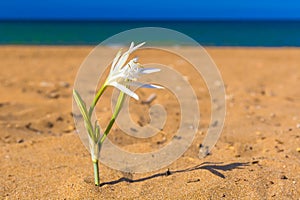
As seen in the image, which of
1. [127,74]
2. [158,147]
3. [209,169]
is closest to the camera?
[127,74]

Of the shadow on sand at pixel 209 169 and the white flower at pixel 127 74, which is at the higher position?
the white flower at pixel 127 74

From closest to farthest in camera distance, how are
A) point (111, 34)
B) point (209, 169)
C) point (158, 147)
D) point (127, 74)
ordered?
1. point (127, 74)
2. point (209, 169)
3. point (158, 147)
4. point (111, 34)

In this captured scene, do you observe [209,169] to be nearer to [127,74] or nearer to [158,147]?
[158,147]

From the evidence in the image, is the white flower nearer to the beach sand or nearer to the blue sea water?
the beach sand

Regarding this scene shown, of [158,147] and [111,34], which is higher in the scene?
[158,147]

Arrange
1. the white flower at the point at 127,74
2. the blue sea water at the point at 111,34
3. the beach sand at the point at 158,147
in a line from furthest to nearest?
the blue sea water at the point at 111,34 < the beach sand at the point at 158,147 < the white flower at the point at 127,74

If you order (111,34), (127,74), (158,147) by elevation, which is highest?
(127,74)

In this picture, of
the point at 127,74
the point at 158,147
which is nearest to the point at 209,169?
the point at 158,147

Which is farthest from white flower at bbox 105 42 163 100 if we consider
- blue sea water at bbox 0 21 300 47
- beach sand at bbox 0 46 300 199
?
blue sea water at bbox 0 21 300 47

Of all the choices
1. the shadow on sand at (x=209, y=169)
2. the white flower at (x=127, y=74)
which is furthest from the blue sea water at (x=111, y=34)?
the white flower at (x=127, y=74)

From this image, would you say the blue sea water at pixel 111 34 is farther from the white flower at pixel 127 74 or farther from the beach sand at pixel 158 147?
the white flower at pixel 127 74
